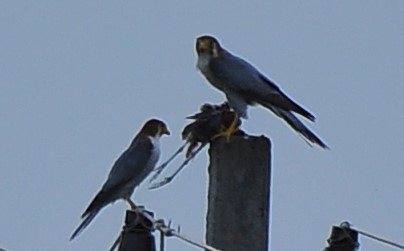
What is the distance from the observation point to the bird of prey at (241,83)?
26.8ft

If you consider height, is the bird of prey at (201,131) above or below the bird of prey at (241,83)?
below

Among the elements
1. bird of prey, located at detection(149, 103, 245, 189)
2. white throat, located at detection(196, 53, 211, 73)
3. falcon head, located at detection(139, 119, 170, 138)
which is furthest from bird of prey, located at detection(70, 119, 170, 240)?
bird of prey, located at detection(149, 103, 245, 189)

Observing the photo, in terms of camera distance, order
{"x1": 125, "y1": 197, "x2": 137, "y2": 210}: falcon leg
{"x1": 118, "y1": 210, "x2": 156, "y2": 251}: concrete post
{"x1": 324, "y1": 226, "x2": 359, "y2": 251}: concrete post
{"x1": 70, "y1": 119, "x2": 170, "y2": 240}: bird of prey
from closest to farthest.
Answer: {"x1": 118, "y1": 210, "x2": 156, "y2": 251}: concrete post
{"x1": 324, "y1": 226, "x2": 359, "y2": 251}: concrete post
{"x1": 125, "y1": 197, "x2": 137, "y2": 210}: falcon leg
{"x1": 70, "y1": 119, "x2": 170, "y2": 240}: bird of prey

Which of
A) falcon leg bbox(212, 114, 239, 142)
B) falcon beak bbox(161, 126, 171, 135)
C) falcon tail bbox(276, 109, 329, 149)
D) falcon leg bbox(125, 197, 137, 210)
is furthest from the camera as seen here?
falcon beak bbox(161, 126, 171, 135)

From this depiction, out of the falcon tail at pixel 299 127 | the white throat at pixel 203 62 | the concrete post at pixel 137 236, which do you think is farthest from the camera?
the white throat at pixel 203 62

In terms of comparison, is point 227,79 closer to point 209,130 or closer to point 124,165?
point 124,165

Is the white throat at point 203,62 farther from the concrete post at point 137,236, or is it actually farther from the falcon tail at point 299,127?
the concrete post at point 137,236

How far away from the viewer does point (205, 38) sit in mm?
9531

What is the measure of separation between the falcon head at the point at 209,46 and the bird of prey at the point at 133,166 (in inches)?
27.2

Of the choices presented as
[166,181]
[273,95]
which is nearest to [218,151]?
[166,181]

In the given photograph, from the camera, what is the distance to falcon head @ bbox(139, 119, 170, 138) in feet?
30.0

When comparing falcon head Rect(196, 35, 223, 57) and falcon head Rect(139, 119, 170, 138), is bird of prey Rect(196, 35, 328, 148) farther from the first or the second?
falcon head Rect(139, 119, 170, 138)

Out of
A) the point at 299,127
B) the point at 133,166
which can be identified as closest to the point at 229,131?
the point at 299,127

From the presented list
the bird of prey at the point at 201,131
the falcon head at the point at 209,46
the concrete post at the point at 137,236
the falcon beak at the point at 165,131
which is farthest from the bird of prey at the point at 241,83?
the concrete post at the point at 137,236
